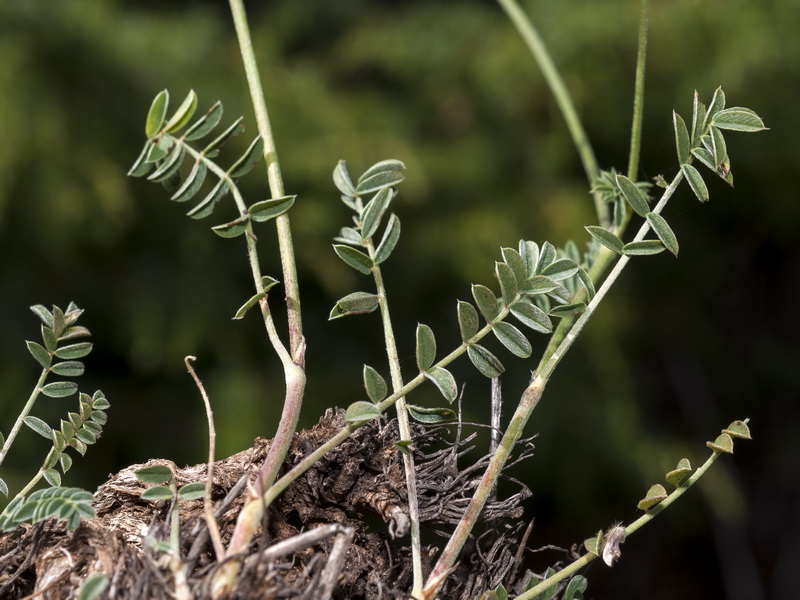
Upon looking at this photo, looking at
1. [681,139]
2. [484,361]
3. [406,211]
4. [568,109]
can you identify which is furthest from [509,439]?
[406,211]

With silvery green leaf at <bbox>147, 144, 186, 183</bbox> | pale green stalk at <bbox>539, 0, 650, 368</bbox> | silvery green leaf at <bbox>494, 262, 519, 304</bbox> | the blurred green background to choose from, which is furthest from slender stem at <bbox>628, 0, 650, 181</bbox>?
the blurred green background

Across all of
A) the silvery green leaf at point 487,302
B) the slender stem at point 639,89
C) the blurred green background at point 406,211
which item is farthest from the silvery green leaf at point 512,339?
the blurred green background at point 406,211

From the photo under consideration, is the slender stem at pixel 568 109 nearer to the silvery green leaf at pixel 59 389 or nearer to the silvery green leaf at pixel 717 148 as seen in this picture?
the silvery green leaf at pixel 717 148

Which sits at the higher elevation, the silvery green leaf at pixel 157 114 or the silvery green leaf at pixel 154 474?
the silvery green leaf at pixel 157 114

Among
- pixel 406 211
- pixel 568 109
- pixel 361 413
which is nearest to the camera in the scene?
pixel 361 413

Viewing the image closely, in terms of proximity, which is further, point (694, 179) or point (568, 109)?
point (568, 109)

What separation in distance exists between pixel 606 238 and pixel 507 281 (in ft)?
0.15

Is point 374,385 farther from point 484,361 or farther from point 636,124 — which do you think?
point 636,124

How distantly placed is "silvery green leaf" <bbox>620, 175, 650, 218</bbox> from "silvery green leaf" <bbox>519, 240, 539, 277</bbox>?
0.04 m

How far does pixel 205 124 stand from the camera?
390 mm

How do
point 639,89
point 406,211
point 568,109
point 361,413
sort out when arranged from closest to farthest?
point 361,413 → point 639,89 → point 568,109 → point 406,211

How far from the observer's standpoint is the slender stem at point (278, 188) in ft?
1.14

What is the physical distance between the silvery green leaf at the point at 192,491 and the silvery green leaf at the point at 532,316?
14cm

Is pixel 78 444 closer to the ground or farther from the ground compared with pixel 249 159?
closer to the ground
